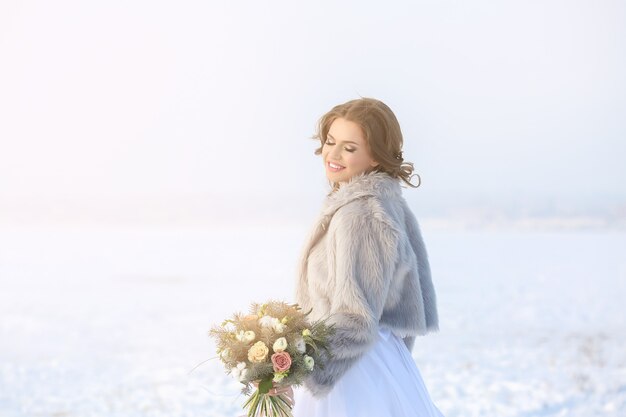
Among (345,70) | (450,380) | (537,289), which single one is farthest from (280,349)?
(537,289)

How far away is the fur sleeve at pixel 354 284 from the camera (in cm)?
258

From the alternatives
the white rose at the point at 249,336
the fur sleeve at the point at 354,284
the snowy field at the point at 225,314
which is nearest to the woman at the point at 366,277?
the fur sleeve at the point at 354,284

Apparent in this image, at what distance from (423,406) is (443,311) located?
733 cm

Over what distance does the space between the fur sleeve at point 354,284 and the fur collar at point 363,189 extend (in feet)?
0.24

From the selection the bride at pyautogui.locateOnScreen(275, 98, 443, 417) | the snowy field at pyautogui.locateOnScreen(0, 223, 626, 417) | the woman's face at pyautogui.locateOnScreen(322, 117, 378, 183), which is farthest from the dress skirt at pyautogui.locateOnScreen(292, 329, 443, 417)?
the snowy field at pyautogui.locateOnScreen(0, 223, 626, 417)

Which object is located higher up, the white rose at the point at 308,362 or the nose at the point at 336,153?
the nose at the point at 336,153

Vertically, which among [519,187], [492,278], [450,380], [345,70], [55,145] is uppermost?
[345,70]

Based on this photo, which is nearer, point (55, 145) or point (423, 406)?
point (423, 406)

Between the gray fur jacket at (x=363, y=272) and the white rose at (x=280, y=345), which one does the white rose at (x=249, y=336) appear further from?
the gray fur jacket at (x=363, y=272)

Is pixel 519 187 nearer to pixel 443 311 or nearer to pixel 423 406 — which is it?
pixel 443 311

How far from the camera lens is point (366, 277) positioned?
2650 mm

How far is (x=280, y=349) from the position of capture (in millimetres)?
2514

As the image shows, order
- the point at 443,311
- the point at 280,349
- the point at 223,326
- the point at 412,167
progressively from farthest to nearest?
the point at 443,311, the point at 412,167, the point at 223,326, the point at 280,349

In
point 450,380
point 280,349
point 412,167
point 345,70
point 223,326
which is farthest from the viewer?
point 450,380
